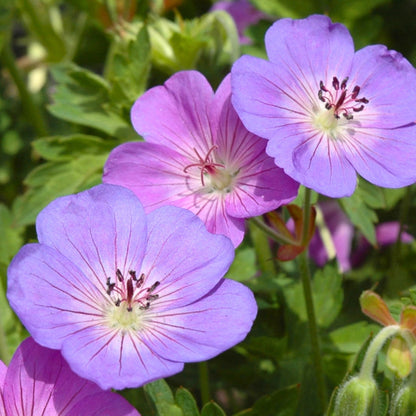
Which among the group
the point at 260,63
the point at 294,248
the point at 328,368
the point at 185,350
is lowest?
the point at 328,368

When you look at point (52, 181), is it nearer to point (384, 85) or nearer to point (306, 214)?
point (306, 214)

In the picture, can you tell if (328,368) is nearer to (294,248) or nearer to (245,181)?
(294,248)

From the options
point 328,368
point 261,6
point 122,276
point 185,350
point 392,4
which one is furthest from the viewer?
point 392,4

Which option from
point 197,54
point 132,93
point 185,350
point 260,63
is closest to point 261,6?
point 197,54

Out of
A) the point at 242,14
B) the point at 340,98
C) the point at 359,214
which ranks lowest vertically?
the point at 359,214

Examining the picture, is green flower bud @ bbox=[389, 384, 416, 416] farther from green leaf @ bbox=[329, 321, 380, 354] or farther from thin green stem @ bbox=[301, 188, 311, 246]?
green leaf @ bbox=[329, 321, 380, 354]

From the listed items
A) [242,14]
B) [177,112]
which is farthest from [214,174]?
[242,14]

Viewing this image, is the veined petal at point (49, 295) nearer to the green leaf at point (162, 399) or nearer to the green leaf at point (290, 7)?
the green leaf at point (162, 399)
